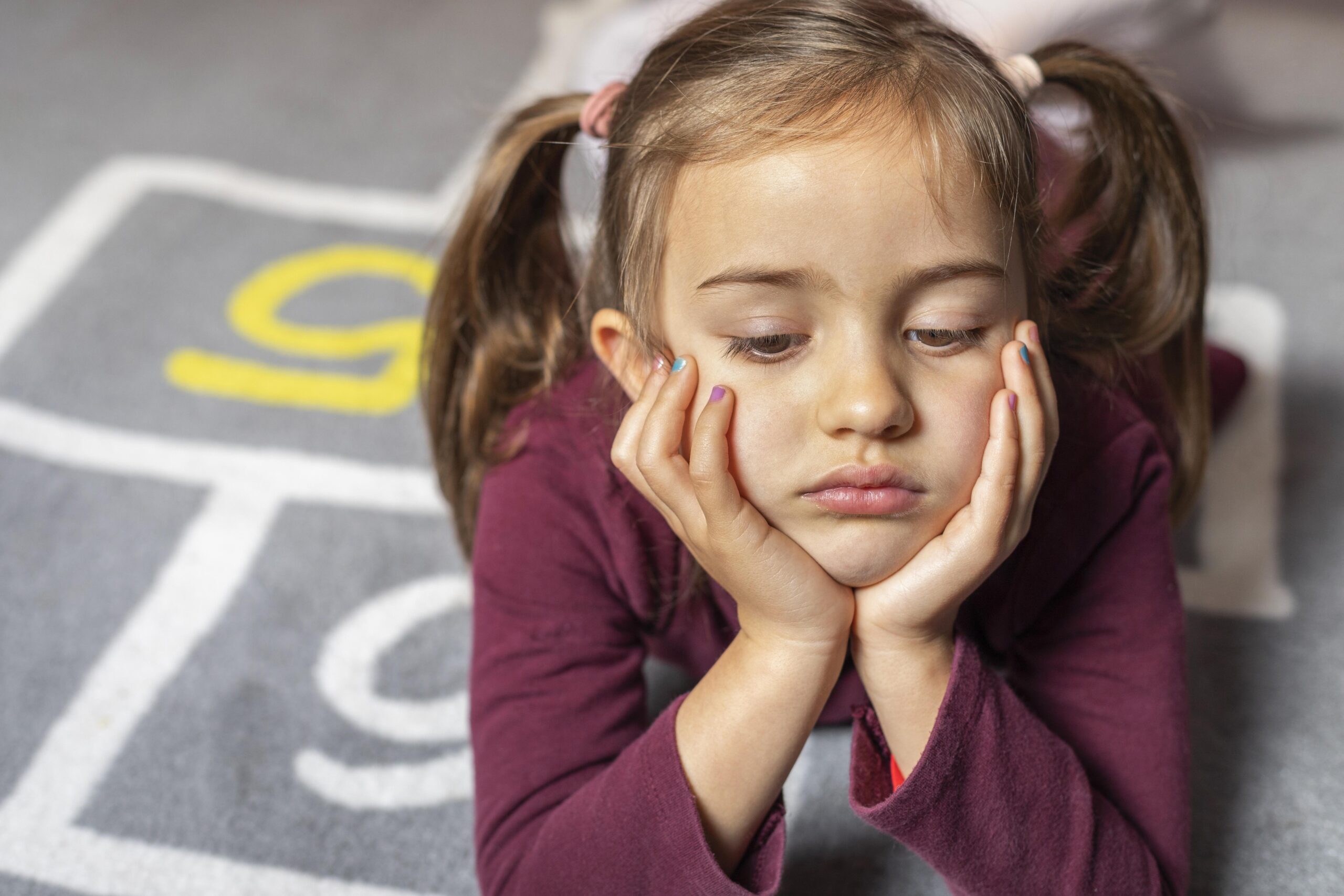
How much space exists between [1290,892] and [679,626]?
1.26 ft

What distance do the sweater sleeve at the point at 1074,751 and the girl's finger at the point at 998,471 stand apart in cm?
7

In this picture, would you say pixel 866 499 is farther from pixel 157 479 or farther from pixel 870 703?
pixel 157 479

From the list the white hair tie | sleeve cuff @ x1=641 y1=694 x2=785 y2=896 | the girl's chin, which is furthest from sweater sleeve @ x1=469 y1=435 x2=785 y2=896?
the white hair tie

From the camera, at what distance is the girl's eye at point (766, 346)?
1.88 ft

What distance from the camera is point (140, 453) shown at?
41.6 inches

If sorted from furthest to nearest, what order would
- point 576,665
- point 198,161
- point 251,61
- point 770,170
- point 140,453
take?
point 251,61 → point 198,161 → point 140,453 → point 576,665 → point 770,170

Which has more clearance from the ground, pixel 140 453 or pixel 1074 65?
pixel 1074 65

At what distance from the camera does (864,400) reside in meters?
0.54

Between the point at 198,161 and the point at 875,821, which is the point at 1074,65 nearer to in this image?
the point at 875,821

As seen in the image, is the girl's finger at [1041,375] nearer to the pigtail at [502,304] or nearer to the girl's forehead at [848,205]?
the girl's forehead at [848,205]

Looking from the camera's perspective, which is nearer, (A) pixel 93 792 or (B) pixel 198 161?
(A) pixel 93 792

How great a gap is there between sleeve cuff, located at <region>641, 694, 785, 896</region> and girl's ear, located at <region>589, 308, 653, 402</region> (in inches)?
6.7

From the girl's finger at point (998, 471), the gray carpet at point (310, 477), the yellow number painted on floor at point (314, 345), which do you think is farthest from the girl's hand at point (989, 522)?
the yellow number painted on floor at point (314, 345)

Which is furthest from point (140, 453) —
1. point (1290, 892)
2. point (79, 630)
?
point (1290, 892)
